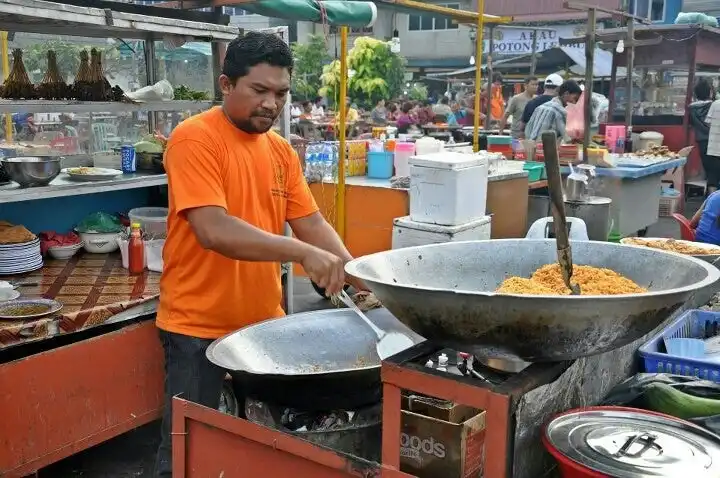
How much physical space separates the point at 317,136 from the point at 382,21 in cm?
1791

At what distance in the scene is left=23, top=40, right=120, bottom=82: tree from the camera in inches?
166

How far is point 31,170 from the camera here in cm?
359

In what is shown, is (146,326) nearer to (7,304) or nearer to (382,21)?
(7,304)

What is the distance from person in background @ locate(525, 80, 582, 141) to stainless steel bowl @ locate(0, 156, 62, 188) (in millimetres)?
5941

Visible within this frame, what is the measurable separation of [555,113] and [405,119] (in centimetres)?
708

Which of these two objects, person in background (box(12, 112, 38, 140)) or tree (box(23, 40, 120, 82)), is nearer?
tree (box(23, 40, 120, 82))

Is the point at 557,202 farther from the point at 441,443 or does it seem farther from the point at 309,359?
the point at 309,359

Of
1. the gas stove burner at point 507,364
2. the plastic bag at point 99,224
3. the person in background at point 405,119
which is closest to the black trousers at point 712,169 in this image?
the person in background at point 405,119

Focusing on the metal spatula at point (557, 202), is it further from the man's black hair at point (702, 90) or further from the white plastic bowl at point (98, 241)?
the man's black hair at point (702, 90)

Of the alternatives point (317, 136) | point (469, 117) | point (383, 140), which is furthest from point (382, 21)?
point (383, 140)

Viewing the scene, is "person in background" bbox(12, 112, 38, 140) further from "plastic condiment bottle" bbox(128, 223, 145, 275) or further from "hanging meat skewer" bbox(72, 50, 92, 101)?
"plastic condiment bottle" bbox(128, 223, 145, 275)

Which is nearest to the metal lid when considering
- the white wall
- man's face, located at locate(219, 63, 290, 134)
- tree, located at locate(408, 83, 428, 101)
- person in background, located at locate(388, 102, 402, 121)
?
man's face, located at locate(219, 63, 290, 134)

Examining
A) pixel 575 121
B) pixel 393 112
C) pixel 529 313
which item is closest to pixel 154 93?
pixel 529 313

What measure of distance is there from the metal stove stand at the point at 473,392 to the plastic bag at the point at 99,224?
3.17 m
